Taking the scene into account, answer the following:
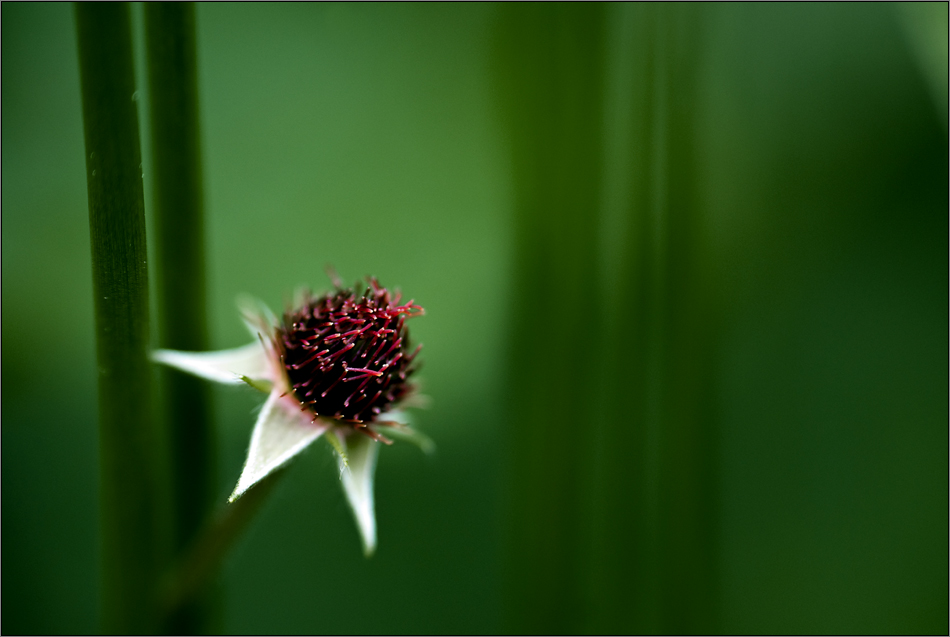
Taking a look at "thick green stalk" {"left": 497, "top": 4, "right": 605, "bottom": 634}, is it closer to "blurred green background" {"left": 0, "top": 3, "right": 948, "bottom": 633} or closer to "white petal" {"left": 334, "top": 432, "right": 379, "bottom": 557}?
"blurred green background" {"left": 0, "top": 3, "right": 948, "bottom": 633}

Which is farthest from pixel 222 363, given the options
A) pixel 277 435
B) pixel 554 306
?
pixel 554 306

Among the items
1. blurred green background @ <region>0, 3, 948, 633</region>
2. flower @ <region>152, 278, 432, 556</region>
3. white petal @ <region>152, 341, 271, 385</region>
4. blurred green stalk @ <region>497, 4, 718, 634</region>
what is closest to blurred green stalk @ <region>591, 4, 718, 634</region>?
blurred green stalk @ <region>497, 4, 718, 634</region>

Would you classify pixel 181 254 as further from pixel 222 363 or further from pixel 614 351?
pixel 614 351

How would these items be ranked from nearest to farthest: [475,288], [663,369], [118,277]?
[118,277] < [663,369] < [475,288]

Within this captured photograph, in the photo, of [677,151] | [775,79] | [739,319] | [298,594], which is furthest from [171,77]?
[775,79]

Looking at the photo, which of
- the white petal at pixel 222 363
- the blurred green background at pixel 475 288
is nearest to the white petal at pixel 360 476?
the white petal at pixel 222 363

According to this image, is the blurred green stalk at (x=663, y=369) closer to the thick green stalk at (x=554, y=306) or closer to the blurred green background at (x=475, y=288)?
the thick green stalk at (x=554, y=306)
